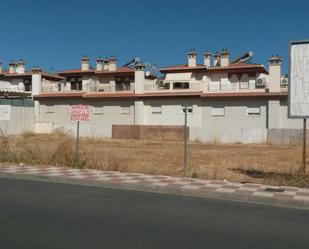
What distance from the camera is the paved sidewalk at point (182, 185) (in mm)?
10852

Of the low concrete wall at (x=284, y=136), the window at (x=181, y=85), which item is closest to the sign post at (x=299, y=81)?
the low concrete wall at (x=284, y=136)

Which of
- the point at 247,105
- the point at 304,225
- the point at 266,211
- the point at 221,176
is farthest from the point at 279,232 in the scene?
the point at 247,105

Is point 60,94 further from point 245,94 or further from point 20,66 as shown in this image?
point 245,94

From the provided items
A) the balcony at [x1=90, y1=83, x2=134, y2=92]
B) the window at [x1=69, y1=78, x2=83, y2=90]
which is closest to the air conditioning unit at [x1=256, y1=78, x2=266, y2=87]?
the balcony at [x1=90, y1=83, x2=134, y2=92]

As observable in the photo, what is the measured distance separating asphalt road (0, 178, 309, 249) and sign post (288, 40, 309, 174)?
15.0 ft

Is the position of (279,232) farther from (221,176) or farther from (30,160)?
(30,160)

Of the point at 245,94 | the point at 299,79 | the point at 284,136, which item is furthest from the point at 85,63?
the point at 299,79

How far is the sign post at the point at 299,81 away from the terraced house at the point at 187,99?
99.8 feet

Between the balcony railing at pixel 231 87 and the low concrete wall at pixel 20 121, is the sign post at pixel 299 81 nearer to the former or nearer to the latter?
the balcony railing at pixel 231 87

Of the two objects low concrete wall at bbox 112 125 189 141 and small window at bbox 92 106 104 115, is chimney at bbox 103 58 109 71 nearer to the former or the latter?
small window at bbox 92 106 104 115

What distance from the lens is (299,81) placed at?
13.6 metres

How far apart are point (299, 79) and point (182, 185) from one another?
15.7 feet

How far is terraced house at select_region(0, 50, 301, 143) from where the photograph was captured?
153 feet

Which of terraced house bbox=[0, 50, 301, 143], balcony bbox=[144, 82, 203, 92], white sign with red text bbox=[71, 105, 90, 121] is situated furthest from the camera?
balcony bbox=[144, 82, 203, 92]
